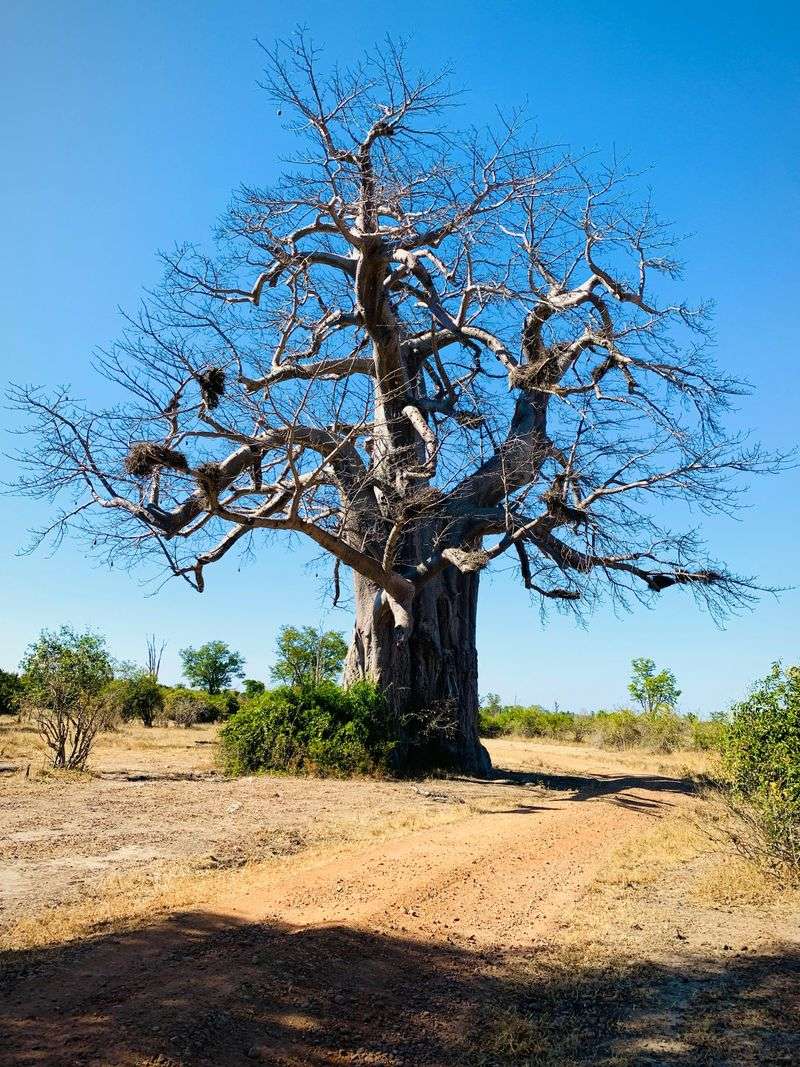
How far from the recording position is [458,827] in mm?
8188

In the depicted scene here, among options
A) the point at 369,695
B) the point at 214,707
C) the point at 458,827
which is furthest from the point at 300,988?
the point at 214,707

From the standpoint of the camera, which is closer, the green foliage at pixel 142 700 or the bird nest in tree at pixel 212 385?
the bird nest in tree at pixel 212 385

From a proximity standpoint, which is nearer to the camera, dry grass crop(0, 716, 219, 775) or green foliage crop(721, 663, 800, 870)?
green foliage crop(721, 663, 800, 870)

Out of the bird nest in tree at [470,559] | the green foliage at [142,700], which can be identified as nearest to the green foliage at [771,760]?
the bird nest in tree at [470,559]

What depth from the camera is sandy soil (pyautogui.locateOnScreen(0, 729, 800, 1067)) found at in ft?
10.7

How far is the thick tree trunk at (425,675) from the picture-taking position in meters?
13.7

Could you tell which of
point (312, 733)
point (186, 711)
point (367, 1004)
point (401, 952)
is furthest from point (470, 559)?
point (186, 711)

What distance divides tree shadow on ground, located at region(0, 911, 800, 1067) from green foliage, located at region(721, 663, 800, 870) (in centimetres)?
129

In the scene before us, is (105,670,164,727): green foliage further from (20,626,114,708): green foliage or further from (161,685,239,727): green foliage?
(20,626,114,708): green foliage

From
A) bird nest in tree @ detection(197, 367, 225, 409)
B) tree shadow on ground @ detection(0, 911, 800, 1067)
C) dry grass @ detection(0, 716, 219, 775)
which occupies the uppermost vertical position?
bird nest in tree @ detection(197, 367, 225, 409)

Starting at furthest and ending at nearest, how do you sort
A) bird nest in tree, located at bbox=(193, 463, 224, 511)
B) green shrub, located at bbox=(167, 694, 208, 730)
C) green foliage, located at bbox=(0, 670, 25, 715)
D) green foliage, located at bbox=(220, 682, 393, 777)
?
green shrub, located at bbox=(167, 694, 208, 730) < green foliage, located at bbox=(0, 670, 25, 715) < green foliage, located at bbox=(220, 682, 393, 777) < bird nest in tree, located at bbox=(193, 463, 224, 511)

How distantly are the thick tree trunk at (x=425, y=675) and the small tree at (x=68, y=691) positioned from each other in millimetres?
4056

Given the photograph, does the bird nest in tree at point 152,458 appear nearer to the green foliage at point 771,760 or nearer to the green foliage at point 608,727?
the green foliage at point 771,760

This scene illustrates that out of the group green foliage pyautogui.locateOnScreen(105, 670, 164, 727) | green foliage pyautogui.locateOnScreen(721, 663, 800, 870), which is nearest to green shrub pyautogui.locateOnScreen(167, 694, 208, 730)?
green foliage pyautogui.locateOnScreen(105, 670, 164, 727)
